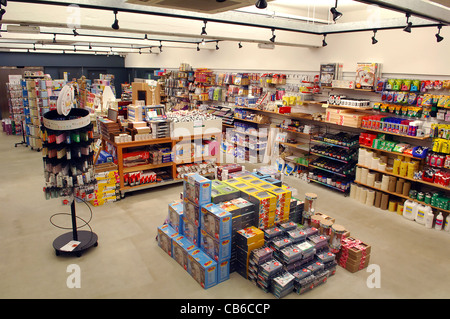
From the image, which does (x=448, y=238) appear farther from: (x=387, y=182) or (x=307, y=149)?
(x=307, y=149)

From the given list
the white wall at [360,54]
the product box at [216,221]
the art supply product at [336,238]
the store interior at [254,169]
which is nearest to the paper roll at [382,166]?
the store interior at [254,169]

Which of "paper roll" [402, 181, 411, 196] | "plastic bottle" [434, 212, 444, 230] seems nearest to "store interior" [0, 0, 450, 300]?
"plastic bottle" [434, 212, 444, 230]

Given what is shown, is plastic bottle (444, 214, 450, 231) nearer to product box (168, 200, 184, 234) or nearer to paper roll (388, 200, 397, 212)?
paper roll (388, 200, 397, 212)

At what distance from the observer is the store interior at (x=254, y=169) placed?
4.02 metres

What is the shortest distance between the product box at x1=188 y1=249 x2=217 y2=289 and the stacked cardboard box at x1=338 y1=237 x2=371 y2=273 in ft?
5.96

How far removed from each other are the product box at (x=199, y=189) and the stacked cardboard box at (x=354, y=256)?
201cm

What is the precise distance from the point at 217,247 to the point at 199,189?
0.77 metres

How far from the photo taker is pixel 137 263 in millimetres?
4426

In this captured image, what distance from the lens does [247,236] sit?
400 cm

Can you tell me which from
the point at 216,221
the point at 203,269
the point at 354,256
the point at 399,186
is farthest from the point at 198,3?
the point at 399,186

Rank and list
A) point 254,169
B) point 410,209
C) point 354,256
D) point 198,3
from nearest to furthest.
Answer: point 198,3 < point 354,256 < point 410,209 < point 254,169

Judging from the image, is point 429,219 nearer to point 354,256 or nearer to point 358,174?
point 358,174

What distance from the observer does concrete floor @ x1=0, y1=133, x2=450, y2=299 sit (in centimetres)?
389

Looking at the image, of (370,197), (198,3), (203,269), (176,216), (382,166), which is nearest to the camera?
(198,3)
